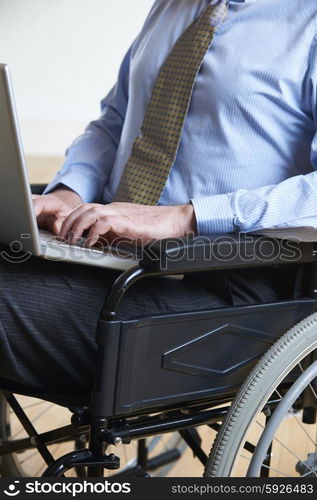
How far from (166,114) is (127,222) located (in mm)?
341

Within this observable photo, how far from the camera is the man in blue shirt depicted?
112cm

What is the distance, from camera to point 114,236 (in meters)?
1.20

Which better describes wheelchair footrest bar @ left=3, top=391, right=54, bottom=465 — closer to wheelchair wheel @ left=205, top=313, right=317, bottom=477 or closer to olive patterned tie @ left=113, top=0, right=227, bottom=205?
wheelchair wheel @ left=205, top=313, right=317, bottom=477

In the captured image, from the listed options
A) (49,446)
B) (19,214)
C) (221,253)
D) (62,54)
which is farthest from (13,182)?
(62,54)

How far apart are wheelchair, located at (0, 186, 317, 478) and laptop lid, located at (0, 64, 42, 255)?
0.47 ft

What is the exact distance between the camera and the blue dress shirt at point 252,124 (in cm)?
119

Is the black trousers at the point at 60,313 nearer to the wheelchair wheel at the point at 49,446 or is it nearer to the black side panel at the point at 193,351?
the black side panel at the point at 193,351

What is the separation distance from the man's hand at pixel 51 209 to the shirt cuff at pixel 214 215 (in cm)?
27

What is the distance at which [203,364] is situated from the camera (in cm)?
114

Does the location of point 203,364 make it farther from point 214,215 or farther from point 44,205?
point 44,205

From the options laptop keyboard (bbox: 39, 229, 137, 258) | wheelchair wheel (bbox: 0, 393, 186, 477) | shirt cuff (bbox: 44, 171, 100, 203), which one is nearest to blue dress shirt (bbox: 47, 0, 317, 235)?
laptop keyboard (bbox: 39, 229, 137, 258)

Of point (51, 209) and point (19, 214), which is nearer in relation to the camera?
point (19, 214)

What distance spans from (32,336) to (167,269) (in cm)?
23

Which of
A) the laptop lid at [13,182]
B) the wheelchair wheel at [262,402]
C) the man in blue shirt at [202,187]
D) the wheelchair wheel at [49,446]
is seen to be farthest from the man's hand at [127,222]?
the wheelchair wheel at [49,446]
